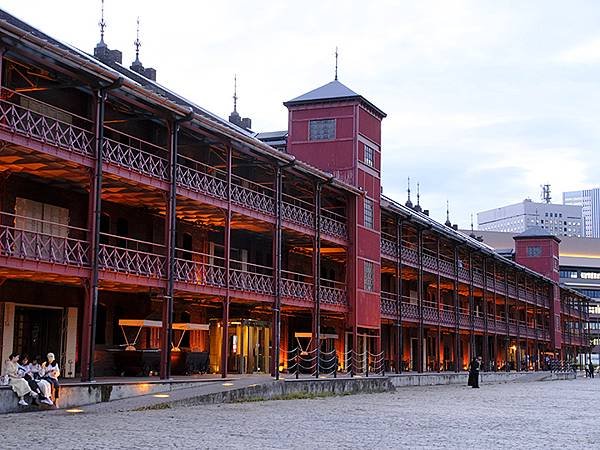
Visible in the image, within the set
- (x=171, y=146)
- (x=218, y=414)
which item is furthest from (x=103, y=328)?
(x=218, y=414)

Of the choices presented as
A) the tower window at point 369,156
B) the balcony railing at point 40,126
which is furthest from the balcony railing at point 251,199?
the tower window at point 369,156

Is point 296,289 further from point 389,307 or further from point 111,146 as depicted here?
point 111,146

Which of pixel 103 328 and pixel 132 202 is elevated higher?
pixel 132 202

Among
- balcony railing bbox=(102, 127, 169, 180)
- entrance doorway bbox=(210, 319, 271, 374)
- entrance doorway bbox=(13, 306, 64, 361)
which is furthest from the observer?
entrance doorway bbox=(210, 319, 271, 374)

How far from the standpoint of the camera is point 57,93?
93.6ft

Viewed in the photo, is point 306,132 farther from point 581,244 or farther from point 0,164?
point 581,244

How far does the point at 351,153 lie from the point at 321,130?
1.83 m

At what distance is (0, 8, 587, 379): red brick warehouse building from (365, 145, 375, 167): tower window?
109mm

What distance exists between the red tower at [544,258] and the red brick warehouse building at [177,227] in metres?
31.6

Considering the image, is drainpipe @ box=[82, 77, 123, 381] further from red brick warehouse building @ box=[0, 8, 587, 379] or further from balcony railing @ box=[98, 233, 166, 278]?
balcony railing @ box=[98, 233, 166, 278]

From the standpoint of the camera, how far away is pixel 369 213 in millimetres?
44531

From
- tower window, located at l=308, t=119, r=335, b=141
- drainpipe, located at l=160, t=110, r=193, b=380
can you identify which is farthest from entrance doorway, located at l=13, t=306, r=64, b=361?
tower window, located at l=308, t=119, r=335, b=141

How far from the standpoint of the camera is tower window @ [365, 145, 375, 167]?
145 ft

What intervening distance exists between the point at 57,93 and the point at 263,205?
9851mm
